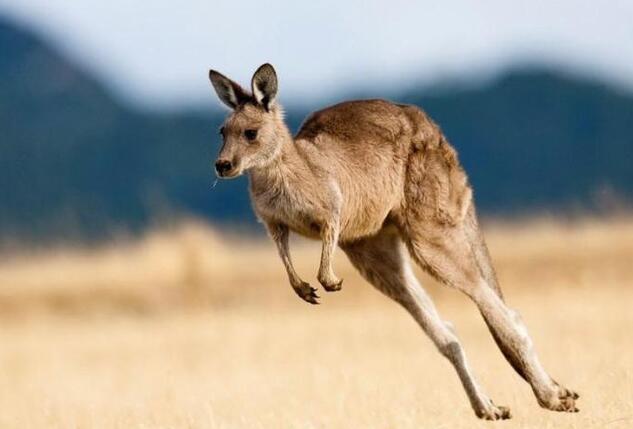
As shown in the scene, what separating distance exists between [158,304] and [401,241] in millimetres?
9427

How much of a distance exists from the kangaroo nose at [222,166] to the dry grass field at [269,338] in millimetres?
1240

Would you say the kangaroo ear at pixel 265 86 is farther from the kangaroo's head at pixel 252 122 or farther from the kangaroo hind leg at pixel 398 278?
the kangaroo hind leg at pixel 398 278

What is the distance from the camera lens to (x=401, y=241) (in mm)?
7793

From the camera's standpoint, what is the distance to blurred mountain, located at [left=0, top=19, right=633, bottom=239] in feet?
253

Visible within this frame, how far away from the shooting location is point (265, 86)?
740cm

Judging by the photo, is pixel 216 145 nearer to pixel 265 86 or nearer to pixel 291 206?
pixel 265 86

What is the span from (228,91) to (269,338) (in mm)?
6394

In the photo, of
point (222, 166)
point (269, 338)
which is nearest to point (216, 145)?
point (269, 338)

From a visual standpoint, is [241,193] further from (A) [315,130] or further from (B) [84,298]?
(A) [315,130]

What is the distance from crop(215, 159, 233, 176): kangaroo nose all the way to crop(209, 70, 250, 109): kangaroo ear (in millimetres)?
487

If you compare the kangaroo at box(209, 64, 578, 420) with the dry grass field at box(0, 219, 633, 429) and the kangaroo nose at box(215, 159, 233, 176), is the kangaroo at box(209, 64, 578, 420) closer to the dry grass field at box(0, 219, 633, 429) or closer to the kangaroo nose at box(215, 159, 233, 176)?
the kangaroo nose at box(215, 159, 233, 176)

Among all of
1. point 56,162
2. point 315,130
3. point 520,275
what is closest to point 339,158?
point 315,130

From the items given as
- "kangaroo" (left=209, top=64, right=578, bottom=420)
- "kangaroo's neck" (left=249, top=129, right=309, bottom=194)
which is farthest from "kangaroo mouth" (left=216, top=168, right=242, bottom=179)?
"kangaroo's neck" (left=249, top=129, right=309, bottom=194)

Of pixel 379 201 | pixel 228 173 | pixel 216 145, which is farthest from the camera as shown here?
pixel 216 145
